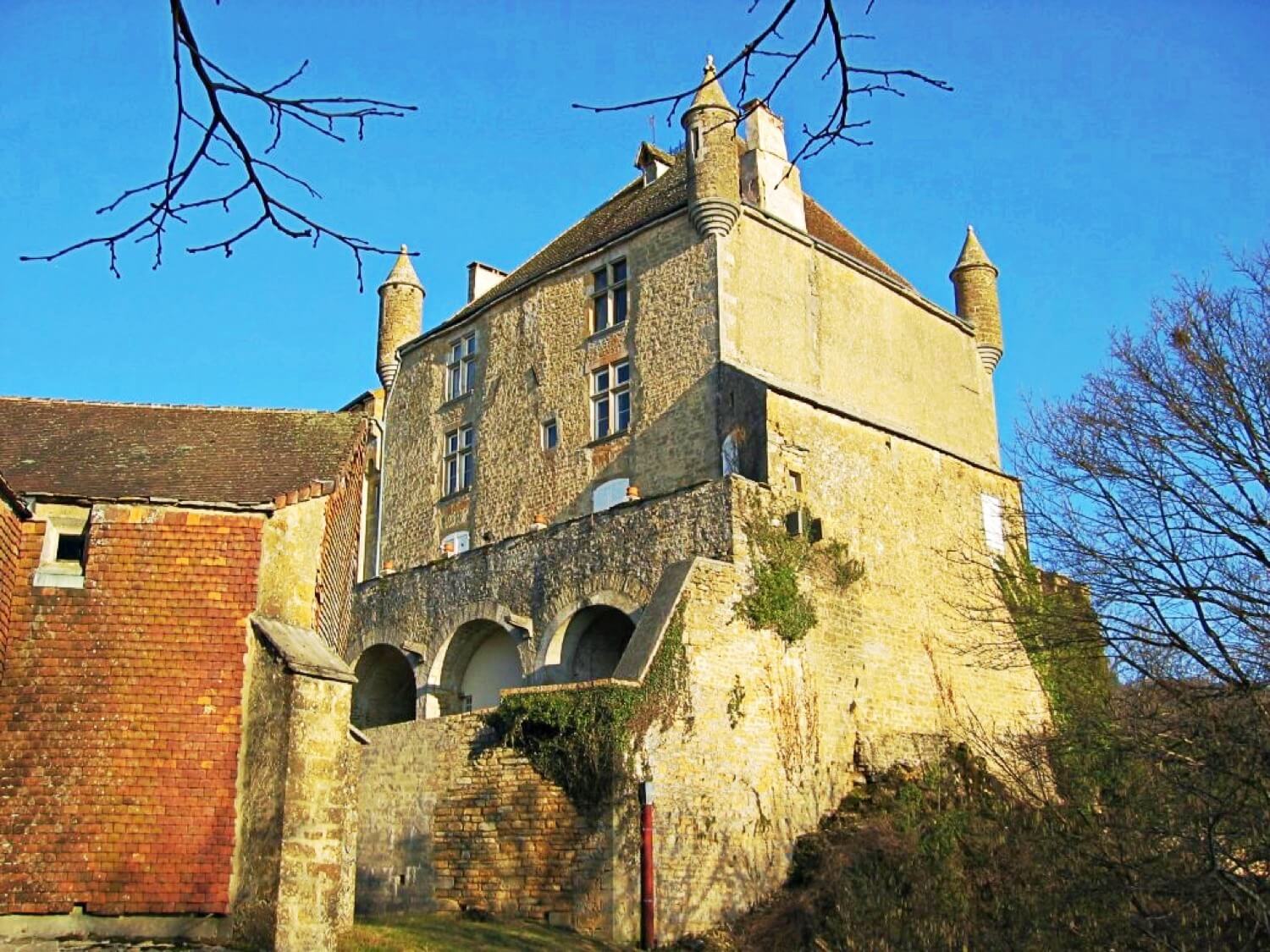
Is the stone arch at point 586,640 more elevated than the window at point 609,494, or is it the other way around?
the window at point 609,494

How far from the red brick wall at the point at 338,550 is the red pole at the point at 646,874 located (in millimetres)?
4940

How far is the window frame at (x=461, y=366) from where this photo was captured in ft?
107

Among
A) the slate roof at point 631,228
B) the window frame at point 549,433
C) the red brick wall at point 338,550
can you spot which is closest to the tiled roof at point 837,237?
the slate roof at point 631,228

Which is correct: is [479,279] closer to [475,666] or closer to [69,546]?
[475,666]

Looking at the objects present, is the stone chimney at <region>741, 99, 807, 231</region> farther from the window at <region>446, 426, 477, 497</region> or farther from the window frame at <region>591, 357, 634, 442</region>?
the window at <region>446, 426, 477, 497</region>

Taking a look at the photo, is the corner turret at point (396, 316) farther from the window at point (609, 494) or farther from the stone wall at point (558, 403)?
the window at point (609, 494)

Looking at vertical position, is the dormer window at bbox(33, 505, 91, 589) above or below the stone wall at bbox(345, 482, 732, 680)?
below

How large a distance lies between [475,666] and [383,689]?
340 centimetres

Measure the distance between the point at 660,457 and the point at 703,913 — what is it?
10.4 m

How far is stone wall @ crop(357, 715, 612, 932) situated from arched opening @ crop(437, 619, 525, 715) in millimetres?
3230

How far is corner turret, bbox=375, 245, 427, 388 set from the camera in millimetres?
34875

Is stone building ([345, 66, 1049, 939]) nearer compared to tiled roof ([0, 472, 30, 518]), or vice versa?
tiled roof ([0, 472, 30, 518])

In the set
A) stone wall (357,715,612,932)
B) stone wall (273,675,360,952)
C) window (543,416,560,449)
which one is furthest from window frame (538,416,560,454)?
stone wall (273,675,360,952)

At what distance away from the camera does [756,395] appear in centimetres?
2402
